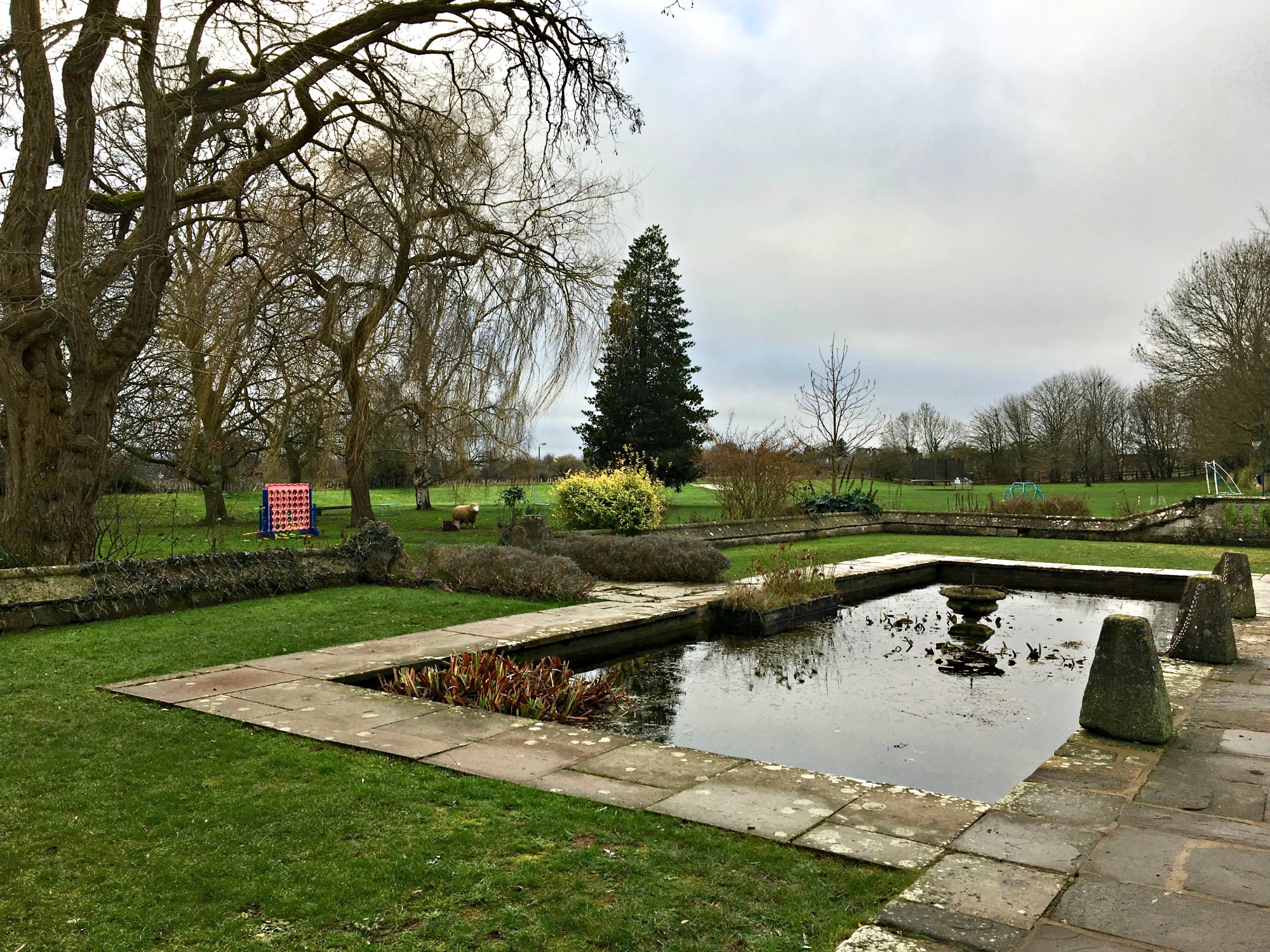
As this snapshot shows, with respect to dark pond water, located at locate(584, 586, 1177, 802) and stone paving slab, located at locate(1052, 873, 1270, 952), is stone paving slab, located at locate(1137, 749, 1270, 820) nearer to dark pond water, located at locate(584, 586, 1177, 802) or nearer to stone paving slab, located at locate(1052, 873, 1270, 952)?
dark pond water, located at locate(584, 586, 1177, 802)

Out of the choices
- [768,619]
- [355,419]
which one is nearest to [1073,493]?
[355,419]

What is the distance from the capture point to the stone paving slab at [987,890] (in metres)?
2.83

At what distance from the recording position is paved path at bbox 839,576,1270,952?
2.68 metres

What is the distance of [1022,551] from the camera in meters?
16.8

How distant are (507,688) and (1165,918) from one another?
4002 millimetres

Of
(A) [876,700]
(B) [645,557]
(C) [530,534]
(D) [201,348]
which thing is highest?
(D) [201,348]

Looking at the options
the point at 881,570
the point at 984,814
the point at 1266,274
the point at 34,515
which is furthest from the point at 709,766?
the point at 1266,274

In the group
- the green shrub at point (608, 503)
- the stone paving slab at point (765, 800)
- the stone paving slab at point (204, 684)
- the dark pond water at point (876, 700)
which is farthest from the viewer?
the green shrub at point (608, 503)

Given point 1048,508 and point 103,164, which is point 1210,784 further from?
point 1048,508

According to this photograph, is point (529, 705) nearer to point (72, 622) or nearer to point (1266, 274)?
point (72, 622)

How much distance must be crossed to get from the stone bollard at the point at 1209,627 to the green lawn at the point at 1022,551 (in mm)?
6189

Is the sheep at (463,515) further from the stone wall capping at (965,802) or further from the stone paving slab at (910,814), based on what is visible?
the stone paving slab at (910,814)

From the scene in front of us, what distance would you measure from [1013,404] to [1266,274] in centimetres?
2535

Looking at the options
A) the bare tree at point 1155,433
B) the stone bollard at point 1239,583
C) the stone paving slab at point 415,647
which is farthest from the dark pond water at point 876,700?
the bare tree at point 1155,433
